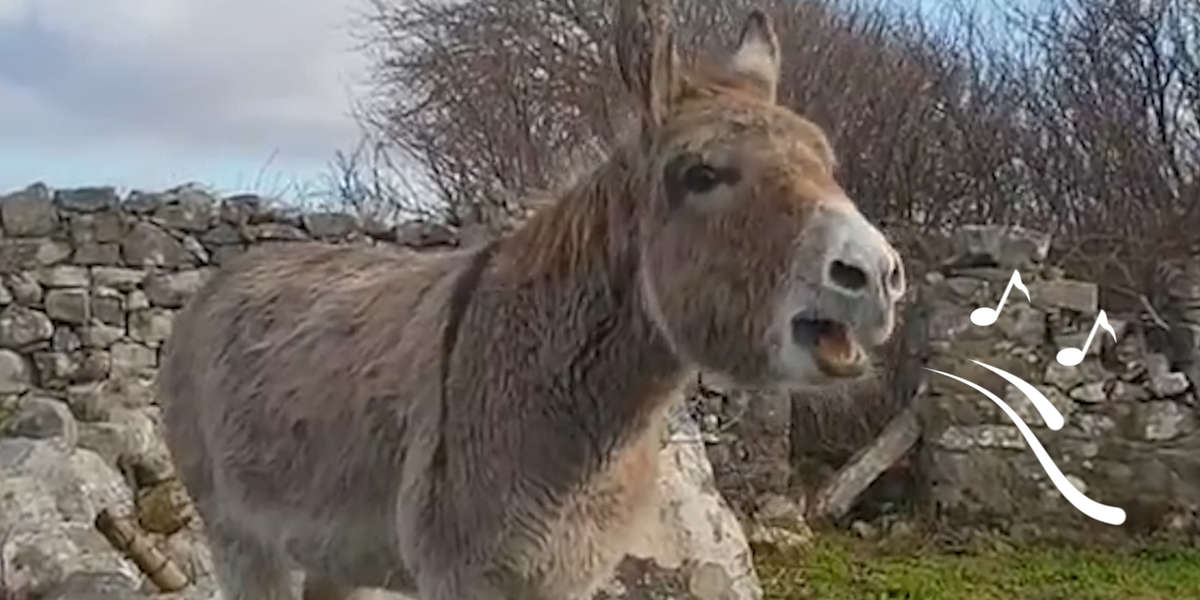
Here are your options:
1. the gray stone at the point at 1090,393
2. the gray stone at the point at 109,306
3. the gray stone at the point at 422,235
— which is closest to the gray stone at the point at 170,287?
the gray stone at the point at 109,306

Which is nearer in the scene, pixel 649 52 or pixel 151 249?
pixel 649 52

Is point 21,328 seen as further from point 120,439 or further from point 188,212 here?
point 120,439

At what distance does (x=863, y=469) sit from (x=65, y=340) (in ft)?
14.1

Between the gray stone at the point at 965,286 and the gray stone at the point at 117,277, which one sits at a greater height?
the gray stone at the point at 117,277

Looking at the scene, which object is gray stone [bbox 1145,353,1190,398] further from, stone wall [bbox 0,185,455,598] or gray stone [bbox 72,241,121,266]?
gray stone [bbox 72,241,121,266]

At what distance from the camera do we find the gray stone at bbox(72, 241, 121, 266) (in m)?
9.37

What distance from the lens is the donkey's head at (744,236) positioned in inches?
102

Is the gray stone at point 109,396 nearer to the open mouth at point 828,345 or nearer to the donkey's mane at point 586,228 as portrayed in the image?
the donkey's mane at point 586,228

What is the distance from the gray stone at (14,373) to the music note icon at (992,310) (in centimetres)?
505

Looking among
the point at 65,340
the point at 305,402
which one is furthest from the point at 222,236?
the point at 305,402

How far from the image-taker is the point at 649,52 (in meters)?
2.96

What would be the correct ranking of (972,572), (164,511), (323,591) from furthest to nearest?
(972,572) → (164,511) → (323,591)

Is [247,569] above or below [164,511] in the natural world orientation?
above

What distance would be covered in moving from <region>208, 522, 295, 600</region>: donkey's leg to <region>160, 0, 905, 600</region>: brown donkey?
135 mm
